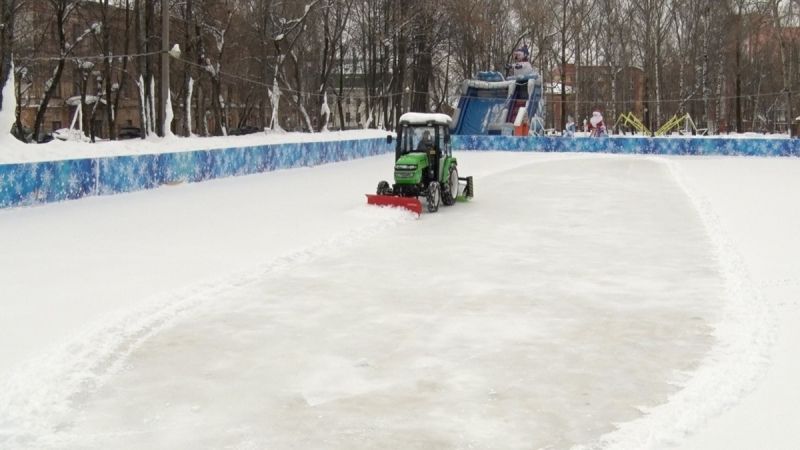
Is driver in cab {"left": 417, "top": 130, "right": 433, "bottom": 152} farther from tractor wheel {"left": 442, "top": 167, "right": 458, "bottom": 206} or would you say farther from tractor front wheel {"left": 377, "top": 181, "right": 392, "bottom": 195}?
tractor front wheel {"left": 377, "top": 181, "right": 392, "bottom": 195}

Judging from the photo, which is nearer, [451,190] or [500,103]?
[451,190]

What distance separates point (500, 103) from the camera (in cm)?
5694

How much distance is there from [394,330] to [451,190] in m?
12.1

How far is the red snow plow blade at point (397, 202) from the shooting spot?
19031 millimetres

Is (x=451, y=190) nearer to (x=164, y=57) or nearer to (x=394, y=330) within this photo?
(x=394, y=330)

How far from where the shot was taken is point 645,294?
10789mm

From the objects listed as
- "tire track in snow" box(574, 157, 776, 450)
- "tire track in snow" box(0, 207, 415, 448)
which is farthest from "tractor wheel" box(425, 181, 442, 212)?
"tire track in snow" box(574, 157, 776, 450)

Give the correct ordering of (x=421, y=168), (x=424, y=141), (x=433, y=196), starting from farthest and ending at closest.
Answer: (x=424, y=141) < (x=421, y=168) < (x=433, y=196)

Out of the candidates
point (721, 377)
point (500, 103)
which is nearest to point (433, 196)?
point (721, 377)

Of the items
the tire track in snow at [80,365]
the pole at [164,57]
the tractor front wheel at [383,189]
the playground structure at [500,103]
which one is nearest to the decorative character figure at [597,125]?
the playground structure at [500,103]

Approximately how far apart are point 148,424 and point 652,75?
2992 inches

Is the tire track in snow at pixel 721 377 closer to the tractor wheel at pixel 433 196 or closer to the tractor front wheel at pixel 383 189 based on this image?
the tractor wheel at pixel 433 196

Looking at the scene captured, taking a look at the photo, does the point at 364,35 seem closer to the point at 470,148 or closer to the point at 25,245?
the point at 470,148

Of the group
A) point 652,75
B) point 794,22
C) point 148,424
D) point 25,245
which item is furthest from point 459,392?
point 652,75
